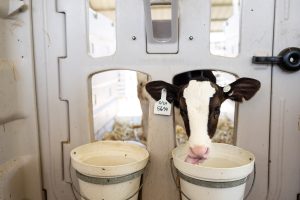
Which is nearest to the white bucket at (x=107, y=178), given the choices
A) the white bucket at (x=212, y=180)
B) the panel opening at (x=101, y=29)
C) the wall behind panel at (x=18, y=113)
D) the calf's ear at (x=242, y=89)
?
the white bucket at (x=212, y=180)

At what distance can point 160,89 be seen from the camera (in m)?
1.13

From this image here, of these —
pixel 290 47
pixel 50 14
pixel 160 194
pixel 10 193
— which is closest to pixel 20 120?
pixel 10 193

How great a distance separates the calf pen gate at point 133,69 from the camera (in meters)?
1.12

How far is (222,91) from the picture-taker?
1114mm

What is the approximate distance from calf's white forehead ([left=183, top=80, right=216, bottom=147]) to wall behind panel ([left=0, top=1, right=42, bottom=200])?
72 cm

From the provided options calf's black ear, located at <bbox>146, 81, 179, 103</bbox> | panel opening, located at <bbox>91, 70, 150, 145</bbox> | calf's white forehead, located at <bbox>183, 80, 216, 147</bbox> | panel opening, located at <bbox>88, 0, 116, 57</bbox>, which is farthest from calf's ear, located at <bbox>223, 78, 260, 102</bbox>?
panel opening, located at <bbox>88, 0, 116, 57</bbox>

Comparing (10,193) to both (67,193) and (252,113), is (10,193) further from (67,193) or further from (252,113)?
(252,113)

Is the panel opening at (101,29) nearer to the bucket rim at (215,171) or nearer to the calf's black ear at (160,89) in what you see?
the calf's black ear at (160,89)

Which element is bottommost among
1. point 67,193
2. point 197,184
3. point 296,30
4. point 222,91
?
point 67,193

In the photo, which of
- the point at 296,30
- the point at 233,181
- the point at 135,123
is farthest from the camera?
the point at 135,123

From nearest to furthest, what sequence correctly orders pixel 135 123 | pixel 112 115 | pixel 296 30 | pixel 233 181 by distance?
pixel 233 181 < pixel 296 30 < pixel 135 123 < pixel 112 115

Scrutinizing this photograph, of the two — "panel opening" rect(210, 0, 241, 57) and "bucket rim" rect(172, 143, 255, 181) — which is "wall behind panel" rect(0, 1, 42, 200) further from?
"panel opening" rect(210, 0, 241, 57)

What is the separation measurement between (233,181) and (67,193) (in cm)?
80

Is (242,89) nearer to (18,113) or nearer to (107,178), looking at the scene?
(107,178)
